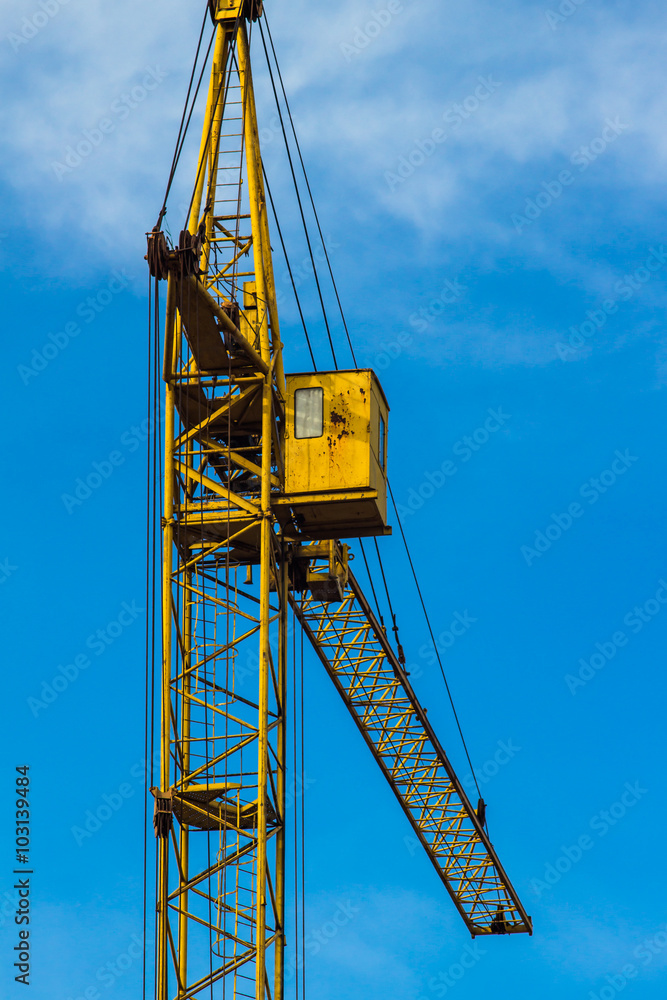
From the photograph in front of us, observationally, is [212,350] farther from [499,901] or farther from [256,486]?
[499,901]

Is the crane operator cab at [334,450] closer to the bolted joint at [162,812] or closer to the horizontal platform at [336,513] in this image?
the horizontal platform at [336,513]

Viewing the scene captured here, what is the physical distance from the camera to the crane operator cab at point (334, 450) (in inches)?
1590

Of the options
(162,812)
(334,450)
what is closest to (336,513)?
(334,450)

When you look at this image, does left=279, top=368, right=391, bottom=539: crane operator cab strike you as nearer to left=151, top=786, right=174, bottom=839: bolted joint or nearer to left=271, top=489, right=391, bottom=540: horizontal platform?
left=271, top=489, right=391, bottom=540: horizontal platform

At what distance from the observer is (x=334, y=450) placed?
1601 inches

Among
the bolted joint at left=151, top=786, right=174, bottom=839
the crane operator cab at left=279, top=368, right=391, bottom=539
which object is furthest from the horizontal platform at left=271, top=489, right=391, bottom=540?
the bolted joint at left=151, top=786, right=174, bottom=839

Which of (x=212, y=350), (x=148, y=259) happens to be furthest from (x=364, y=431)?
(x=148, y=259)

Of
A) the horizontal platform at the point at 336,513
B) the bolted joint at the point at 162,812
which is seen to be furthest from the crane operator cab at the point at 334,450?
the bolted joint at the point at 162,812

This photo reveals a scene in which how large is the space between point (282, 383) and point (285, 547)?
4236 millimetres

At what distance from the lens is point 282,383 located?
1656 inches

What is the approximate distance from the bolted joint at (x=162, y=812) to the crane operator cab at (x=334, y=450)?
753 centimetres

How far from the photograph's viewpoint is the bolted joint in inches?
1533

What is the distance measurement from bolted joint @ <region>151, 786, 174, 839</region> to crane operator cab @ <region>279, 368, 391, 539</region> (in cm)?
753

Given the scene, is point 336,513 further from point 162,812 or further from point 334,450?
point 162,812
